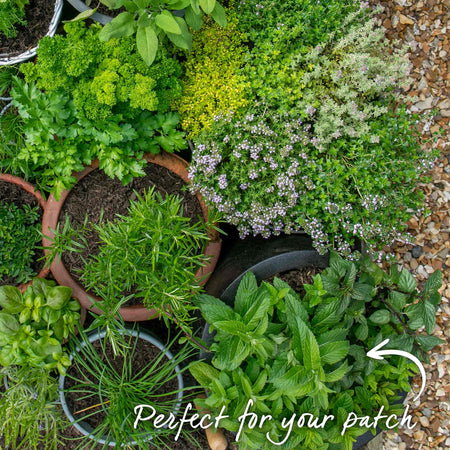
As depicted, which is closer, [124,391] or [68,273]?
[124,391]

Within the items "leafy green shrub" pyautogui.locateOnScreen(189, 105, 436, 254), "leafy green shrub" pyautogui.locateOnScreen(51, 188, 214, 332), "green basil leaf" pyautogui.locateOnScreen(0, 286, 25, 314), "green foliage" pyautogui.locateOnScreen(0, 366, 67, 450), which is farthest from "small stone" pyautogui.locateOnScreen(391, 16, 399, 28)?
"green foliage" pyautogui.locateOnScreen(0, 366, 67, 450)

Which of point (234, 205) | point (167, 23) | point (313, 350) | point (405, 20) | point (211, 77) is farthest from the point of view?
point (405, 20)

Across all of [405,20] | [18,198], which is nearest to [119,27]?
[18,198]

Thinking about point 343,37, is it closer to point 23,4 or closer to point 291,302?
point 291,302

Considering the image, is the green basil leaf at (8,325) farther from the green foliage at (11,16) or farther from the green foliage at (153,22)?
the green foliage at (11,16)

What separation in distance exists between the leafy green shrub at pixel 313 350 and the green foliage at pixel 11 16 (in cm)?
146

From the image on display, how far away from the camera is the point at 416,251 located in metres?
2.45

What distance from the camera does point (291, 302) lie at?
61.9 inches

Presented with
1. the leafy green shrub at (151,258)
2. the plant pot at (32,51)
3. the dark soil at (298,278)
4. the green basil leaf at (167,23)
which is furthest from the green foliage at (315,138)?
the plant pot at (32,51)

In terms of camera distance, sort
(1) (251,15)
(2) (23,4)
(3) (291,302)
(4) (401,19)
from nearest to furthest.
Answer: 1. (3) (291,302)
2. (1) (251,15)
3. (2) (23,4)
4. (4) (401,19)

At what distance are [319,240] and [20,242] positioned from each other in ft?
4.32

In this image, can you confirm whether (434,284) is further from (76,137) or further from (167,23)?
(76,137)

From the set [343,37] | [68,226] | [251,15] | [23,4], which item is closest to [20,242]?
[68,226]

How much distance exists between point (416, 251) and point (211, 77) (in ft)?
4.79
